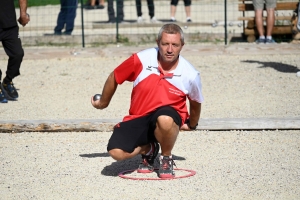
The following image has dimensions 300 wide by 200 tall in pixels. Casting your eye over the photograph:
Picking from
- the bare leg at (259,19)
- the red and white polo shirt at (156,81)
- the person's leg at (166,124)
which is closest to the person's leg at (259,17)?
the bare leg at (259,19)

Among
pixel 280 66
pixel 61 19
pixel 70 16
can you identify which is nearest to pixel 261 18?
pixel 280 66

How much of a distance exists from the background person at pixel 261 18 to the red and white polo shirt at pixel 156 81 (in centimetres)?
795

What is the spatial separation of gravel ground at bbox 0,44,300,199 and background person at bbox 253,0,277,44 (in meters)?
2.17

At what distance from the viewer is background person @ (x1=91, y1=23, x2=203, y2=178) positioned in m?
5.89

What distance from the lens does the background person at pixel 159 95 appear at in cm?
589

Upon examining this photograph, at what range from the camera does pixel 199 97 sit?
19.7 feet

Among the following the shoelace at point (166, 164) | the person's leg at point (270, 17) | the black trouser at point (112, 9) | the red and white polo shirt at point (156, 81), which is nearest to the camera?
the red and white polo shirt at point (156, 81)

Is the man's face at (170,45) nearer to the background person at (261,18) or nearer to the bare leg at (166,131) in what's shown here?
the bare leg at (166,131)

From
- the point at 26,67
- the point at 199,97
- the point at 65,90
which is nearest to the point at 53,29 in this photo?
the point at 26,67

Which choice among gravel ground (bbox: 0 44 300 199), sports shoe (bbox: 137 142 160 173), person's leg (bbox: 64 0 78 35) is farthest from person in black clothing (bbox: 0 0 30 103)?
person's leg (bbox: 64 0 78 35)

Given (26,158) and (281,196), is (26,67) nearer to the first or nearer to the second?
(26,158)

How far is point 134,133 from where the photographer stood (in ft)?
20.1

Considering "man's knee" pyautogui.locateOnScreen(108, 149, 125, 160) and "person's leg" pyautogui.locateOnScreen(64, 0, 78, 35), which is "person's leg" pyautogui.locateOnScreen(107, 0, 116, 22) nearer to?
"person's leg" pyautogui.locateOnScreen(64, 0, 78, 35)

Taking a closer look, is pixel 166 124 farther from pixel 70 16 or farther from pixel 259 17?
pixel 70 16
